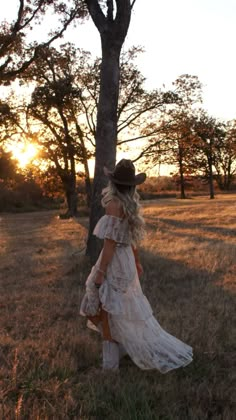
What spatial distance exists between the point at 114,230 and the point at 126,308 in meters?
0.80

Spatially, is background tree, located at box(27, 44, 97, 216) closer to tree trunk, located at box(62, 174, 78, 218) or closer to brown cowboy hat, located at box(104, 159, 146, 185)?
tree trunk, located at box(62, 174, 78, 218)

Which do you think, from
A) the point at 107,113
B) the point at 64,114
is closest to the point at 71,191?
the point at 64,114

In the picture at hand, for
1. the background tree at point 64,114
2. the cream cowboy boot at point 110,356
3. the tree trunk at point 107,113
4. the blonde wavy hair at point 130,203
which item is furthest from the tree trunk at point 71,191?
the cream cowboy boot at point 110,356

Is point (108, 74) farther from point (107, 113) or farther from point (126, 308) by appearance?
point (126, 308)

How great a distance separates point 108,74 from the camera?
9.38 metres

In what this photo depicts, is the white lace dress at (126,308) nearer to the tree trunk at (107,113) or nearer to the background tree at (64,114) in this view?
the tree trunk at (107,113)

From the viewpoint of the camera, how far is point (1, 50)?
14.0m

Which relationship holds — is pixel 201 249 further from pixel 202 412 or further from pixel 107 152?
pixel 202 412

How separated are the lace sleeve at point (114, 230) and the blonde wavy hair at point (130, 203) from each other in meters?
0.07

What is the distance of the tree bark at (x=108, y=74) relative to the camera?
9.33 metres

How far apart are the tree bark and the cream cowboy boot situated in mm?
5393

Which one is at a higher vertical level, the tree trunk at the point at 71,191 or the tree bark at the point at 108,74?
the tree bark at the point at 108,74

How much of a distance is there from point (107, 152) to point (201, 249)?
15.2 feet

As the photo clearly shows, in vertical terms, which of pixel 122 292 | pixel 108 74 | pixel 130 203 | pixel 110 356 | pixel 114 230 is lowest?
pixel 110 356
